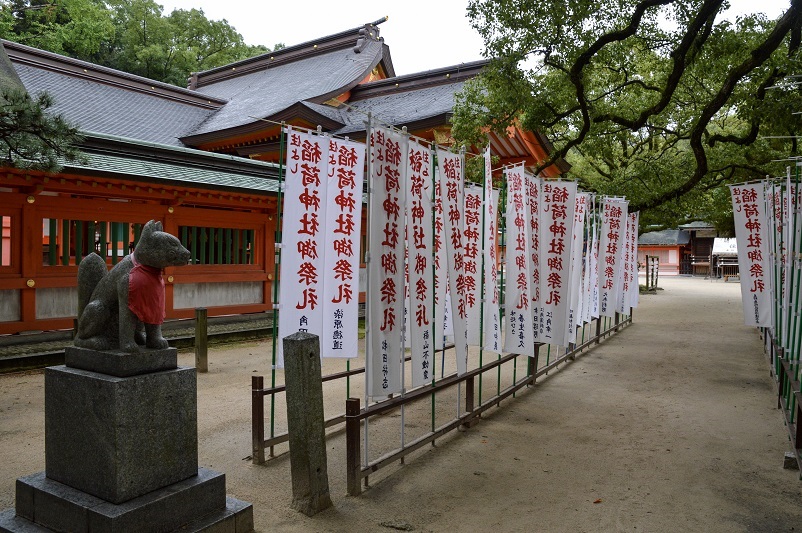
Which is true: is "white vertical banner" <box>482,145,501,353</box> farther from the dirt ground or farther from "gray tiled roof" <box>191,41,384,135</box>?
"gray tiled roof" <box>191,41,384,135</box>

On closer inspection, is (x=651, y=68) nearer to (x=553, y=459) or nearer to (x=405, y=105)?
(x=405, y=105)

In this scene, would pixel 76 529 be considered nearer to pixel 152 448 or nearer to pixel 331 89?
pixel 152 448

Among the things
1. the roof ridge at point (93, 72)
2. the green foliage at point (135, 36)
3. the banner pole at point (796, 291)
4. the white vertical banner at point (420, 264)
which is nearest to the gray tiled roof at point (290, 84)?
the roof ridge at point (93, 72)

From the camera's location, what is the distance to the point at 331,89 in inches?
792

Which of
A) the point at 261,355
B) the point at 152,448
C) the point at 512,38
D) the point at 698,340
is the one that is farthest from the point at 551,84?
the point at 152,448

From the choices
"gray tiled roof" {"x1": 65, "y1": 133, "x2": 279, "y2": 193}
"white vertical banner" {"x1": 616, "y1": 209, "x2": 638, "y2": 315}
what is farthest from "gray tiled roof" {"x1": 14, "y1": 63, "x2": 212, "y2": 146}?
"white vertical banner" {"x1": 616, "y1": 209, "x2": 638, "y2": 315}

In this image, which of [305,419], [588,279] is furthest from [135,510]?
[588,279]

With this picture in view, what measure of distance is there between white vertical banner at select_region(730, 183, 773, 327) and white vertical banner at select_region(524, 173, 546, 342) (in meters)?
4.00

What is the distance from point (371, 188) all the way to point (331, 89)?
54.2 ft

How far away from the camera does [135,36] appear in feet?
117

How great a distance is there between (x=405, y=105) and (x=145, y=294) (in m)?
16.8

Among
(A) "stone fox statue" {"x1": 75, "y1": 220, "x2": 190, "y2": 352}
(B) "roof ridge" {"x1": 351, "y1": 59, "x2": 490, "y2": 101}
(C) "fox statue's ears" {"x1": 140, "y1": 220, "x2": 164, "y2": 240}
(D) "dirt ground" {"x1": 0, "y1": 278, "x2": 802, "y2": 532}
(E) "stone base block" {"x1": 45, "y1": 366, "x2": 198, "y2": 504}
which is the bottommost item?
(D) "dirt ground" {"x1": 0, "y1": 278, "x2": 802, "y2": 532}

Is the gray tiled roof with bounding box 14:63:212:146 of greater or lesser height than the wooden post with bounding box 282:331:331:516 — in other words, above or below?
above

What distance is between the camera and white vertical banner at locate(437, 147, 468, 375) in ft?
18.6
